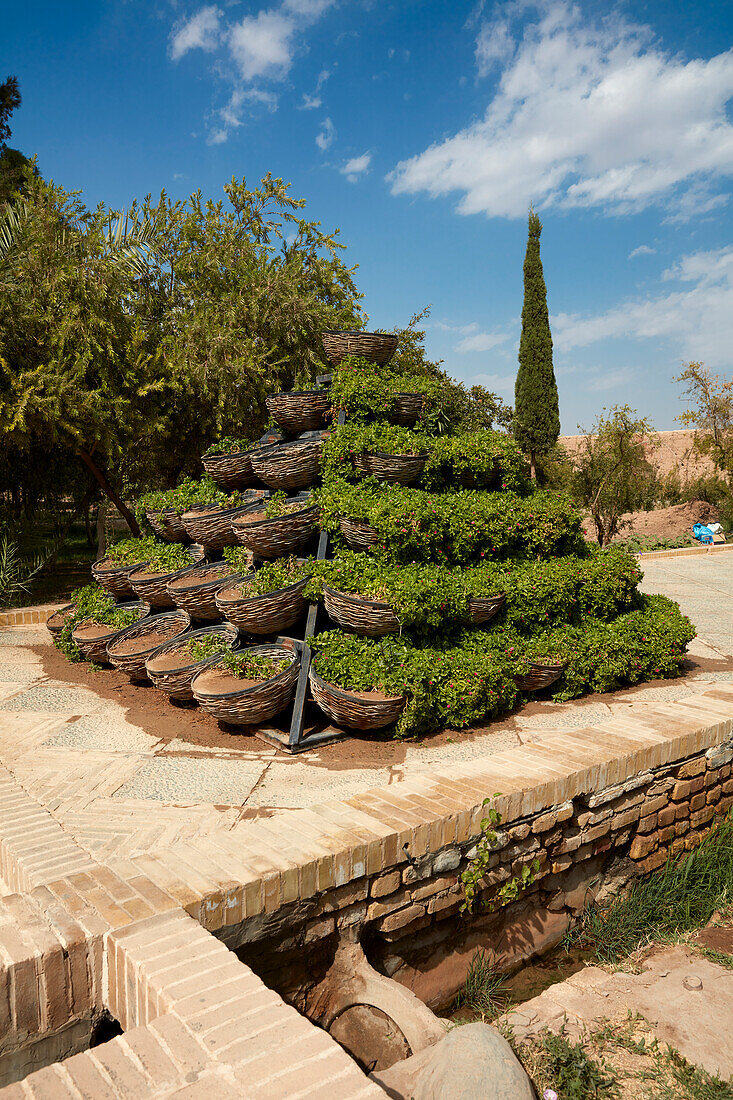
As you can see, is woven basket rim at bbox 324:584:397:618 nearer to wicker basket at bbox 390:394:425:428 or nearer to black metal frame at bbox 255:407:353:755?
black metal frame at bbox 255:407:353:755

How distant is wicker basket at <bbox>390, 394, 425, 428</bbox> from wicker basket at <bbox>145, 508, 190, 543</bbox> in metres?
2.67

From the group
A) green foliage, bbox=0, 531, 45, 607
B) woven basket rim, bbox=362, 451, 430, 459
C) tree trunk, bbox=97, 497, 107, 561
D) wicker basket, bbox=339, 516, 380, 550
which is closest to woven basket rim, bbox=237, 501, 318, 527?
wicker basket, bbox=339, 516, 380, 550

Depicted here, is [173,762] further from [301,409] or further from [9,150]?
[9,150]

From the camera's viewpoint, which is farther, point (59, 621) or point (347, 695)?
point (59, 621)

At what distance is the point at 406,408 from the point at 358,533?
1.64 m

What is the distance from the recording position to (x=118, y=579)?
814 cm

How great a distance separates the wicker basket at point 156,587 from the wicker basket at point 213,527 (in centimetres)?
34

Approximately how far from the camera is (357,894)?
3.10m

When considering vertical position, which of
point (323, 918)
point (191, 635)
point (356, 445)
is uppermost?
point (356, 445)

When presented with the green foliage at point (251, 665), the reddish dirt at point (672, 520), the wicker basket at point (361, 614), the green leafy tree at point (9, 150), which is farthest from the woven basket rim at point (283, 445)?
the reddish dirt at point (672, 520)

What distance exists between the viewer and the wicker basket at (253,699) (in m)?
5.30

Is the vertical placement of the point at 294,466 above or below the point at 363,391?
below

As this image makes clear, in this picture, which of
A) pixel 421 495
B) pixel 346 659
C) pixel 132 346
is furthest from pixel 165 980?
pixel 132 346

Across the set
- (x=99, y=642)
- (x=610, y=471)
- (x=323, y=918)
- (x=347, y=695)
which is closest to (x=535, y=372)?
(x=610, y=471)
